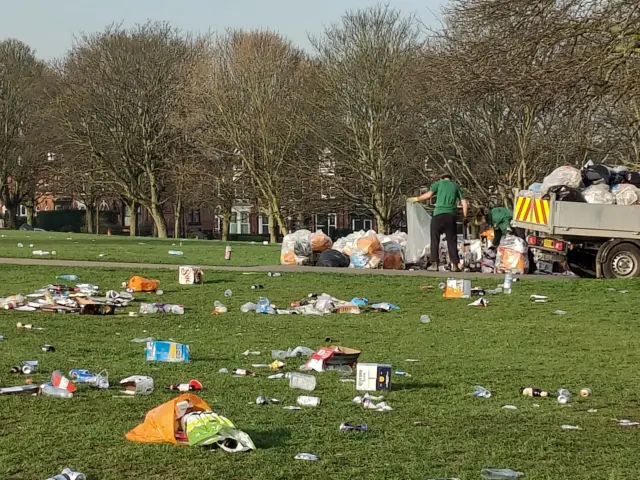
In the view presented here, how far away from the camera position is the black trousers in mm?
19391

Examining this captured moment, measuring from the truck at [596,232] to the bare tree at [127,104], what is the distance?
38385 millimetres

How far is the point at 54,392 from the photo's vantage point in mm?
6770

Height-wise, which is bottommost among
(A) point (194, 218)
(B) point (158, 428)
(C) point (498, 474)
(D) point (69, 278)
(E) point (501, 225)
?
(C) point (498, 474)

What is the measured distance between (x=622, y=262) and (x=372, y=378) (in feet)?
40.8

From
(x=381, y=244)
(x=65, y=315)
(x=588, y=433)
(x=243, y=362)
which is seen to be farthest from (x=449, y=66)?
(x=588, y=433)

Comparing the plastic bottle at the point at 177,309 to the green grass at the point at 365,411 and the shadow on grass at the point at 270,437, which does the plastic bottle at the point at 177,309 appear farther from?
the shadow on grass at the point at 270,437

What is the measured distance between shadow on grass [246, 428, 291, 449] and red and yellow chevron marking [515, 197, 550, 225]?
1357 cm

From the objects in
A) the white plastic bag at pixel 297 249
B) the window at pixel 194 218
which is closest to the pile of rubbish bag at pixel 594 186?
the white plastic bag at pixel 297 249

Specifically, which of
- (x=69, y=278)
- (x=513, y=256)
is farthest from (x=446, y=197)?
(x=69, y=278)

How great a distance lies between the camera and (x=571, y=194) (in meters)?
18.5

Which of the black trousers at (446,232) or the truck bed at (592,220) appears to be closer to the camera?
the truck bed at (592,220)

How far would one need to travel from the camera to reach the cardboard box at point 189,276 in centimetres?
1703

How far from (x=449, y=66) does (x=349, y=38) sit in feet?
85.0

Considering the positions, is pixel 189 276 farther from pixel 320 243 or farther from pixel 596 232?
pixel 596 232
